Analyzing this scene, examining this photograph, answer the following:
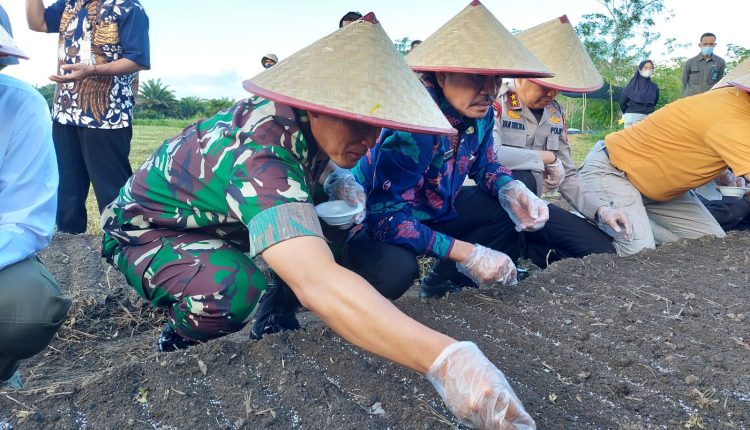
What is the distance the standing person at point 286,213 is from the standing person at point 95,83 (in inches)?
53.6

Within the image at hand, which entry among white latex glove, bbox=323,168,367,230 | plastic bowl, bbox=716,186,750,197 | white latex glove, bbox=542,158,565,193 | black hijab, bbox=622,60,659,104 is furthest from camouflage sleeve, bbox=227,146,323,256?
black hijab, bbox=622,60,659,104

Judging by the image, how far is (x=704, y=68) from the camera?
8852mm

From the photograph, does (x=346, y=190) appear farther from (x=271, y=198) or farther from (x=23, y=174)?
(x=23, y=174)

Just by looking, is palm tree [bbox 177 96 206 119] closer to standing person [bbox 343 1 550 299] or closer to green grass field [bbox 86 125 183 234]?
green grass field [bbox 86 125 183 234]

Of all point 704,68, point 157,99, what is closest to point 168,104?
point 157,99

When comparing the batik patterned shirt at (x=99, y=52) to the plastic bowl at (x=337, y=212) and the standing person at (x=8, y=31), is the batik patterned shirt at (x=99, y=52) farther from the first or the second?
the plastic bowl at (x=337, y=212)

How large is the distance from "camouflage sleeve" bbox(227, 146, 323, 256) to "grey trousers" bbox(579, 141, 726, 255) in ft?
7.06

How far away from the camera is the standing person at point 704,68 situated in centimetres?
866

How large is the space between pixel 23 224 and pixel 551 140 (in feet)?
8.20

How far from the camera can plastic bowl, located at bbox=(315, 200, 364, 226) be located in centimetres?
192

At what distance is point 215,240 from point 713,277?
6.69ft

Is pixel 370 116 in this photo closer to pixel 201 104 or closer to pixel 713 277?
pixel 713 277

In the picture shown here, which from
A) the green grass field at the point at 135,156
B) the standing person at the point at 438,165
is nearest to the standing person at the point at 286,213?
the standing person at the point at 438,165

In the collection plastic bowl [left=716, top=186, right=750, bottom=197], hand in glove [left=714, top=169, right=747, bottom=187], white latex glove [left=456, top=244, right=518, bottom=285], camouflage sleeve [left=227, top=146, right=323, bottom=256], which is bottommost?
hand in glove [left=714, top=169, right=747, bottom=187]
